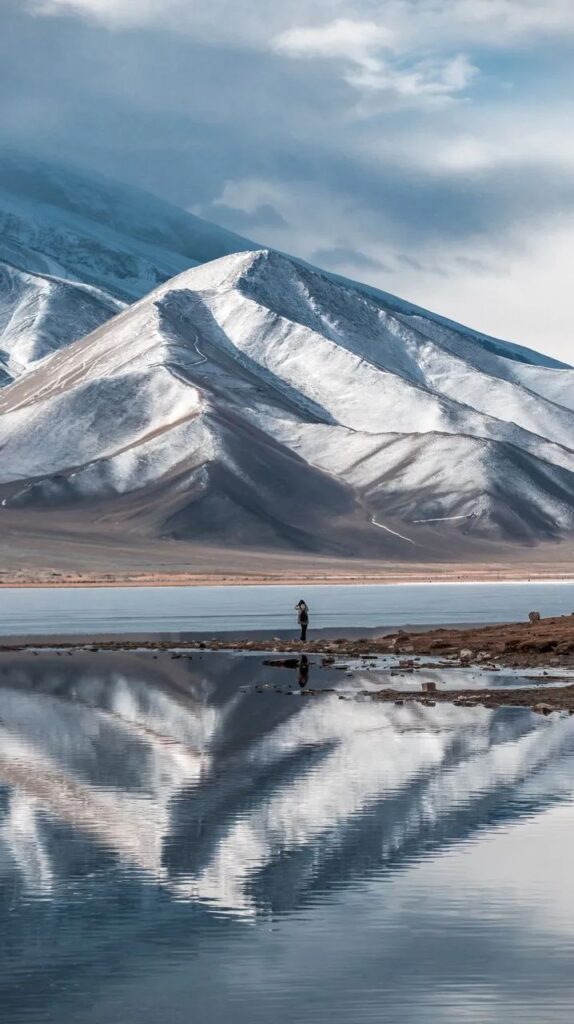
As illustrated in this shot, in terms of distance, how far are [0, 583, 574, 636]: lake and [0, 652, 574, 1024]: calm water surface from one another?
152 ft

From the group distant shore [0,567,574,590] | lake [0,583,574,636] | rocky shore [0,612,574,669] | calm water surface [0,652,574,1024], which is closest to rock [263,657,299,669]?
rocky shore [0,612,574,669]

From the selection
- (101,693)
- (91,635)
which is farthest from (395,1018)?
(91,635)

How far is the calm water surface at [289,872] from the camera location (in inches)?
627

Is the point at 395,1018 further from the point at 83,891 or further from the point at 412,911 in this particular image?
the point at 83,891

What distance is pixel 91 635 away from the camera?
75.7m

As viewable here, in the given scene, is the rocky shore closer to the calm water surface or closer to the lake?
the lake

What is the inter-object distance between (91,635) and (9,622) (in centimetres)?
1480

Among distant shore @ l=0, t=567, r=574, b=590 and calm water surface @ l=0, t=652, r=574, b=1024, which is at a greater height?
distant shore @ l=0, t=567, r=574, b=590

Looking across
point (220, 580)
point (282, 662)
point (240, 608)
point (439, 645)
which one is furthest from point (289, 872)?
point (220, 580)

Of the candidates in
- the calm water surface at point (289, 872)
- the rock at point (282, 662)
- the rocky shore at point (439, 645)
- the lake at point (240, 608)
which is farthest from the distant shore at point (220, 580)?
the calm water surface at point (289, 872)

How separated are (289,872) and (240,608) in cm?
8935

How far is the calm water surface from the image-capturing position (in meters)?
15.9

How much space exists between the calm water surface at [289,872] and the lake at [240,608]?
152 ft

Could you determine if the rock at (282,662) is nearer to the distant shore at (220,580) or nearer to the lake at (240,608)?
the lake at (240,608)
